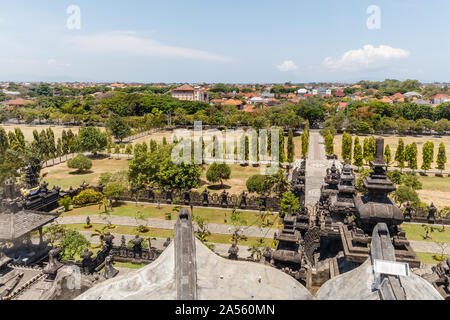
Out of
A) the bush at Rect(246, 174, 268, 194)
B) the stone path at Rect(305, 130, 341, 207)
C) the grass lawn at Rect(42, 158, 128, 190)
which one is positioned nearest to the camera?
the bush at Rect(246, 174, 268, 194)

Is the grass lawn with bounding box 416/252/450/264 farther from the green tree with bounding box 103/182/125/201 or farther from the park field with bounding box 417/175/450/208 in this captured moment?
the green tree with bounding box 103/182/125/201

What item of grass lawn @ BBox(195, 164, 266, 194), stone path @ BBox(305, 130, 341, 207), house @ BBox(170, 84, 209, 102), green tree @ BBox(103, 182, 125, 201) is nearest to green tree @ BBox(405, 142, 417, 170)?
stone path @ BBox(305, 130, 341, 207)

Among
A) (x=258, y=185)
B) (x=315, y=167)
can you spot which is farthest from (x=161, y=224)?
(x=315, y=167)

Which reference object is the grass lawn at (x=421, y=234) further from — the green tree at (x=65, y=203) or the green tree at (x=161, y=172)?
the green tree at (x=65, y=203)

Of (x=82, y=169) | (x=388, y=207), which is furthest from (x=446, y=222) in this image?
(x=82, y=169)

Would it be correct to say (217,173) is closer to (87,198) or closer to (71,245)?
(87,198)

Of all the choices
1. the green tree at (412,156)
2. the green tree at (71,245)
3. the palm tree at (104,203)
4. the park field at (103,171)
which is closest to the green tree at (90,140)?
the park field at (103,171)
